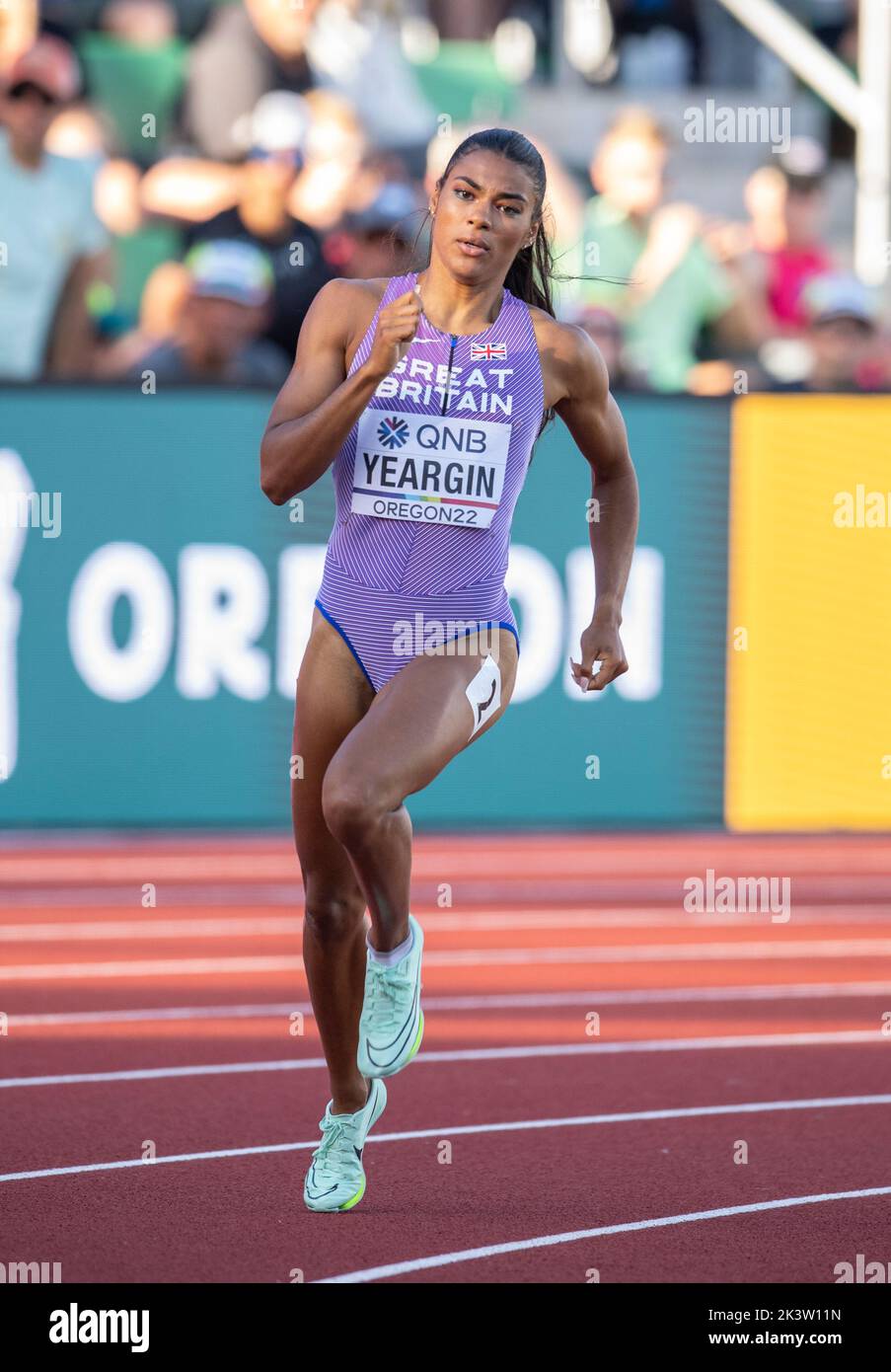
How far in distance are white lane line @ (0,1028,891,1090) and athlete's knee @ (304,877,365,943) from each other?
1.56 m

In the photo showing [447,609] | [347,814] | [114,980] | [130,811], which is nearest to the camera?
[347,814]

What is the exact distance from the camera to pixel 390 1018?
4965 millimetres

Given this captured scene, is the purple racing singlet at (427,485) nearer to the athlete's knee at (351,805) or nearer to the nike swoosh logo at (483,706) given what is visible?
the nike swoosh logo at (483,706)

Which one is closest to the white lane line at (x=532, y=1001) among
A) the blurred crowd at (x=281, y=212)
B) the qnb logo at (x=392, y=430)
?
the qnb logo at (x=392, y=430)

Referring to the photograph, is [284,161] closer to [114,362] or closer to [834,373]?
[114,362]

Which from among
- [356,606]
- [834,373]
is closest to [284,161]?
[834,373]

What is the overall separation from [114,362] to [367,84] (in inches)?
133

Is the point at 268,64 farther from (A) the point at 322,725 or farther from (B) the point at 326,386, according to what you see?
(A) the point at 322,725

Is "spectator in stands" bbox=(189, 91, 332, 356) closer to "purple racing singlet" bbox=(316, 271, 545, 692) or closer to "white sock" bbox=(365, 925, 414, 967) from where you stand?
"purple racing singlet" bbox=(316, 271, 545, 692)

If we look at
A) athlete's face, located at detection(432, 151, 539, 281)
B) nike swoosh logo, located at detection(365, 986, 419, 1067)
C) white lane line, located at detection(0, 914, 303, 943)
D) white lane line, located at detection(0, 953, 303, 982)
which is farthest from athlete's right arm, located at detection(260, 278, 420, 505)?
white lane line, located at detection(0, 914, 303, 943)

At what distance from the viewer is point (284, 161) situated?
12.4 m

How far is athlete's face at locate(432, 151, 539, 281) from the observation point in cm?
502

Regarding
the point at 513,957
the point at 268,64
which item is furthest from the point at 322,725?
the point at 268,64

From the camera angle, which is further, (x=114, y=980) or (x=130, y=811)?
(x=130, y=811)
